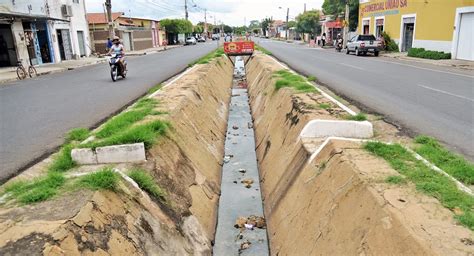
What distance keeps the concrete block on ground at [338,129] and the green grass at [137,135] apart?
260 cm

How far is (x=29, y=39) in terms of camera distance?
27.5 m

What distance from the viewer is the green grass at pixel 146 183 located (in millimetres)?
5359

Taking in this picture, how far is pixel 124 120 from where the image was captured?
25.4 ft

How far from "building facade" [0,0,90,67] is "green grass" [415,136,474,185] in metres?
24.9

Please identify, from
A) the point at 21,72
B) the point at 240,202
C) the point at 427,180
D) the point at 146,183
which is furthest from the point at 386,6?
the point at 146,183

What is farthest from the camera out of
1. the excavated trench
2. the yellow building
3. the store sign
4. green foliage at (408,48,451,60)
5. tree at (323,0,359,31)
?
tree at (323,0,359,31)

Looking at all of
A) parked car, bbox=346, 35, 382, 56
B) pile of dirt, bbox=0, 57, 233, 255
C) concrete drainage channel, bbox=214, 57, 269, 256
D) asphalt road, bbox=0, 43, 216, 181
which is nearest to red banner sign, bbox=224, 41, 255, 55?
parked car, bbox=346, 35, 382, 56

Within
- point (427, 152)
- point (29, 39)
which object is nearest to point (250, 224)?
point (427, 152)

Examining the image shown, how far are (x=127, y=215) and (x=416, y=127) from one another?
252 inches

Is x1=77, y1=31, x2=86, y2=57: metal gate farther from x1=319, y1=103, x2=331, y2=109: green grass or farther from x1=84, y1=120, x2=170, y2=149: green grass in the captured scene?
x1=84, y1=120, x2=170, y2=149: green grass

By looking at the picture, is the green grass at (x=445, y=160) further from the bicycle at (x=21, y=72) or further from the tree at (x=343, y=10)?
the tree at (x=343, y=10)

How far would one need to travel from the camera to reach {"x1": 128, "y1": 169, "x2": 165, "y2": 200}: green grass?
536 cm

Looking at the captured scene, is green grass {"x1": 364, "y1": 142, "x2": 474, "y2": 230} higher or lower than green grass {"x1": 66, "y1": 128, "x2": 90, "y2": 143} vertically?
higher

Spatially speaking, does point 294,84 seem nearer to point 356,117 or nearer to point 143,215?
point 356,117
